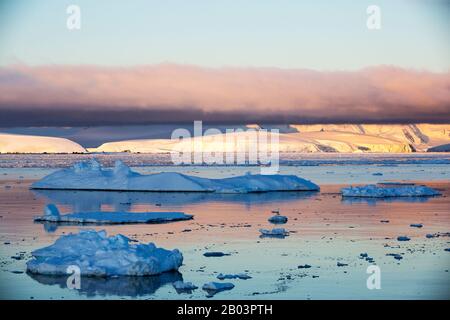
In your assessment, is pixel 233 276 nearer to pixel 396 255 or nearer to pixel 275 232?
pixel 396 255

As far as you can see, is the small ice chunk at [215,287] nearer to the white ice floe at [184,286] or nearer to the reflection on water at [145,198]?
the white ice floe at [184,286]

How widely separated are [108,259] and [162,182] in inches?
952

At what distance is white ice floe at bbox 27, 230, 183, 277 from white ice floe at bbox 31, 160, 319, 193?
22145 mm

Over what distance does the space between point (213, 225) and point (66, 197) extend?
13.4 metres

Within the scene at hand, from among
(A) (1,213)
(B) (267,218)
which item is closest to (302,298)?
(B) (267,218)

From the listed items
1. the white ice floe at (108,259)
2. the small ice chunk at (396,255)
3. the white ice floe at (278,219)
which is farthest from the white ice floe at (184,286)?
the white ice floe at (278,219)

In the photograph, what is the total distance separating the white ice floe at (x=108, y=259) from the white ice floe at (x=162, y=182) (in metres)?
22.1

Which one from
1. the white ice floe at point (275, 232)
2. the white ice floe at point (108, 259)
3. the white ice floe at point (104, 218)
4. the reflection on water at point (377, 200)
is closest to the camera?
the white ice floe at point (108, 259)

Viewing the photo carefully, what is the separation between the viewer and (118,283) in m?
13.9

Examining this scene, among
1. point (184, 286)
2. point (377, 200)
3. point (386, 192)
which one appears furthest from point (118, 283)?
point (386, 192)

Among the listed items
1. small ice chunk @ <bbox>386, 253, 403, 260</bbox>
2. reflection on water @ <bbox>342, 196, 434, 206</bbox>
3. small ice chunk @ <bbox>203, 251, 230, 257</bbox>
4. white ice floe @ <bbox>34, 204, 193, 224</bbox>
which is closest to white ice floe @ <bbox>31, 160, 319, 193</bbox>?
reflection on water @ <bbox>342, 196, 434, 206</bbox>

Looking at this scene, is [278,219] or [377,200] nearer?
[278,219]

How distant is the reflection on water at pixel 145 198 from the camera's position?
29928mm
